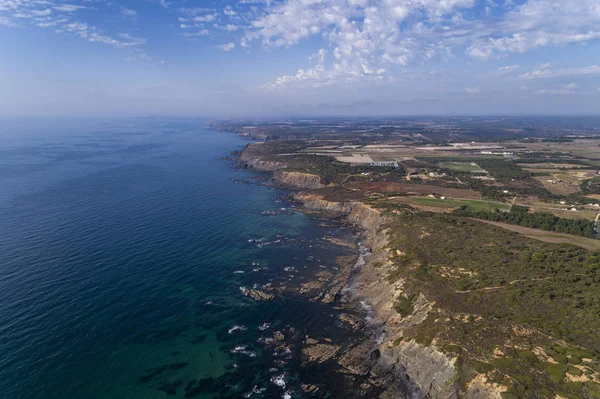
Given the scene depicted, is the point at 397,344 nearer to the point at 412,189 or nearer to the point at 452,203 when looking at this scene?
the point at 452,203

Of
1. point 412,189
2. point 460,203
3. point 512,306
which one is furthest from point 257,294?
point 412,189

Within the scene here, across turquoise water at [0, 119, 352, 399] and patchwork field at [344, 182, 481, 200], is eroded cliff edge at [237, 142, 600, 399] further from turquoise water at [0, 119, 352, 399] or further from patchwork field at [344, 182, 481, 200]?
patchwork field at [344, 182, 481, 200]

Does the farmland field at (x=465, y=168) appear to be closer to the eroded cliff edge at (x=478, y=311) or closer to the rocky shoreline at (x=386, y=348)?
the eroded cliff edge at (x=478, y=311)

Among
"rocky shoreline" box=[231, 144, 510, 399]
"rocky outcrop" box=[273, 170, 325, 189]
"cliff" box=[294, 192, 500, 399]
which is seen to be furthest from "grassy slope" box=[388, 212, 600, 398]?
"rocky outcrop" box=[273, 170, 325, 189]

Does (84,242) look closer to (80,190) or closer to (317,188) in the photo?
(80,190)

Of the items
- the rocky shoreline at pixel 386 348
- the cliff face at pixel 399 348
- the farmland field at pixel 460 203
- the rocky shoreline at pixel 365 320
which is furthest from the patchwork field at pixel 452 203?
the rocky shoreline at pixel 386 348

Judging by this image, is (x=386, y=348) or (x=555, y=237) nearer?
(x=386, y=348)
